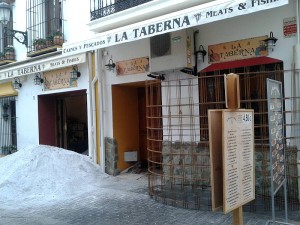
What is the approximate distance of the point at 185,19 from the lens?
237 inches

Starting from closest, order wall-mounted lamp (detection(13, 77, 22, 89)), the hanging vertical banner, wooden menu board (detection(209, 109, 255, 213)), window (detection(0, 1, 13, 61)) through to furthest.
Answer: wooden menu board (detection(209, 109, 255, 213)) → the hanging vertical banner → wall-mounted lamp (detection(13, 77, 22, 89)) → window (detection(0, 1, 13, 61))

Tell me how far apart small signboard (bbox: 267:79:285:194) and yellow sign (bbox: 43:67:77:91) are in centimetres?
687

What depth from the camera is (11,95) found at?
12719mm

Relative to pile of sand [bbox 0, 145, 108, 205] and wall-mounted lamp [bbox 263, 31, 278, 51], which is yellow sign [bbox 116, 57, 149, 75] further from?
wall-mounted lamp [bbox 263, 31, 278, 51]

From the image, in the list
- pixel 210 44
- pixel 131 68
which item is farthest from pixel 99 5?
pixel 210 44

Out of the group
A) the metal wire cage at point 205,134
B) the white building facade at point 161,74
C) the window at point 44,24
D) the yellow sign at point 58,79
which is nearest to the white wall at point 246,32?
the white building facade at point 161,74

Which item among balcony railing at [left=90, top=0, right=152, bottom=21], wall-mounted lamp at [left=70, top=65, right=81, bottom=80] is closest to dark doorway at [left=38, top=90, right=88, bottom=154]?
wall-mounted lamp at [left=70, top=65, right=81, bottom=80]

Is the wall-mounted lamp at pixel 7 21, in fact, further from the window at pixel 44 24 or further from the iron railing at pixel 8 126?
the iron railing at pixel 8 126

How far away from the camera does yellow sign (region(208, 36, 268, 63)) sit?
21.2 ft

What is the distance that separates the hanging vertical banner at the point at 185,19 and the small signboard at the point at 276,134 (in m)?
1.30

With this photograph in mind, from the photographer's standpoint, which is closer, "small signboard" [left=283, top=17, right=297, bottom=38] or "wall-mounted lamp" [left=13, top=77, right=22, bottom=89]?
"small signboard" [left=283, top=17, right=297, bottom=38]

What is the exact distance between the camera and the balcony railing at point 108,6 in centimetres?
834

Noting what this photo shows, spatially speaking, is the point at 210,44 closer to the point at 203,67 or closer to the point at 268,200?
the point at 203,67

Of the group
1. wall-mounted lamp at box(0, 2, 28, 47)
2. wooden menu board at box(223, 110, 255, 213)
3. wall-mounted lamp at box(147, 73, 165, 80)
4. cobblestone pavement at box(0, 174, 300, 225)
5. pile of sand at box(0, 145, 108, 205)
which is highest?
wall-mounted lamp at box(0, 2, 28, 47)
